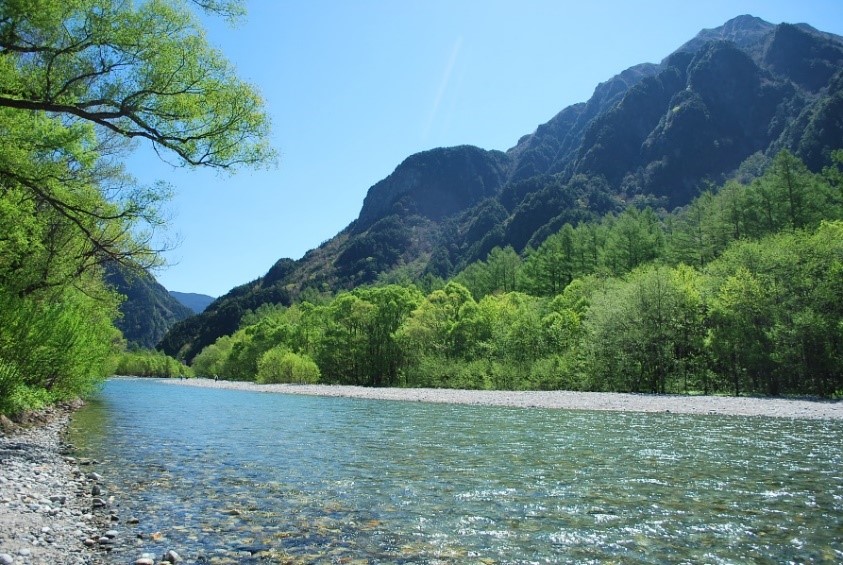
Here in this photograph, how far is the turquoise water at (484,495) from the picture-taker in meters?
8.10

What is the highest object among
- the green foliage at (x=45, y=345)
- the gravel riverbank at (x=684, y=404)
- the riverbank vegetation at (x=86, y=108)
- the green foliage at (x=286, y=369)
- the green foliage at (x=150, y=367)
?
the riverbank vegetation at (x=86, y=108)

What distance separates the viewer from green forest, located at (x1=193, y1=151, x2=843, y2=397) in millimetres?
43125

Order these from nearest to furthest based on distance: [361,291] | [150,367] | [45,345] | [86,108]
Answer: [86,108] → [45,345] → [361,291] → [150,367]

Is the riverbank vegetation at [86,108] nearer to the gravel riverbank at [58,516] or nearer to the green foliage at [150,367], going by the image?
the gravel riverbank at [58,516]

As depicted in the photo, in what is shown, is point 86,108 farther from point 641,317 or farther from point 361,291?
point 361,291

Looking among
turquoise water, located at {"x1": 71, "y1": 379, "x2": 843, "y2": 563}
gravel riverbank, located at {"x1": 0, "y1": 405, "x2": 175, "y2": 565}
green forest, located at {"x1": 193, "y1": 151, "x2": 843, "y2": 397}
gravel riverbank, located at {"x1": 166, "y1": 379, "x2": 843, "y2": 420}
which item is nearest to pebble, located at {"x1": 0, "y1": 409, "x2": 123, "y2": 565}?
gravel riverbank, located at {"x1": 0, "y1": 405, "x2": 175, "y2": 565}

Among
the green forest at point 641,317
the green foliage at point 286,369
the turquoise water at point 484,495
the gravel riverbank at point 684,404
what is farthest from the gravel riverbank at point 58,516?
the green foliage at point 286,369

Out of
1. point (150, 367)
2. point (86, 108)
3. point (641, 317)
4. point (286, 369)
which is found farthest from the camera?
point (150, 367)

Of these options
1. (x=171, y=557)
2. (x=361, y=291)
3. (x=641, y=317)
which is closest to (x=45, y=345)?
(x=171, y=557)

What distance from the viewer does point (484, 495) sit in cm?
1131

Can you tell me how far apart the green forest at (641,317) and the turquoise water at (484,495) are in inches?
996

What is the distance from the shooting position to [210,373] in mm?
150125

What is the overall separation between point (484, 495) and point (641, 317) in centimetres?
4548

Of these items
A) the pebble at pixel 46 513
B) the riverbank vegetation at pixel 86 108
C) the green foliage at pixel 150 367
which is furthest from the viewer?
the green foliage at pixel 150 367
